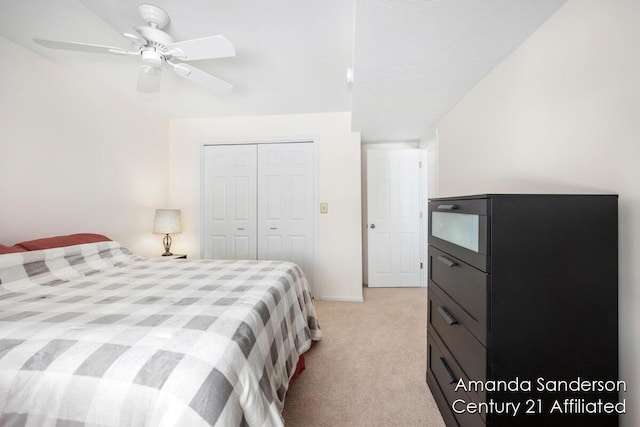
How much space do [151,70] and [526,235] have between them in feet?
7.42

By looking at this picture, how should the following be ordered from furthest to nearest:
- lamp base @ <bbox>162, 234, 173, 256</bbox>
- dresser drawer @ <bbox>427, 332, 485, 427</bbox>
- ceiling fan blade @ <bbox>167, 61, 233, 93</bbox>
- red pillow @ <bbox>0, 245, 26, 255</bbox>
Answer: lamp base @ <bbox>162, 234, 173, 256</bbox> → ceiling fan blade @ <bbox>167, 61, 233, 93</bbox> → red pillow @ <bbox>0, 245, 26, 255</bbox> → dresser drawer @ <bbox>427, 332, 485, 427</bbox>

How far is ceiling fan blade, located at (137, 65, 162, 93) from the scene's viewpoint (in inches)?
65.0

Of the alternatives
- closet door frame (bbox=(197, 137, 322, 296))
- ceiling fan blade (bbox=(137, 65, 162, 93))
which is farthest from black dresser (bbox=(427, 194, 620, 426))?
closet door frame (bbox=(197, 137, 322, 296))

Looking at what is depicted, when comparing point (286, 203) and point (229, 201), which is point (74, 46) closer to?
point (229, 201)

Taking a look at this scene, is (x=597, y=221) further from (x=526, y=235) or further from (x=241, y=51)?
(x=241, y=51)

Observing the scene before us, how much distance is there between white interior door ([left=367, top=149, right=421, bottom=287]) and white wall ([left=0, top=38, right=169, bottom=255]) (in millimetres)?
2860

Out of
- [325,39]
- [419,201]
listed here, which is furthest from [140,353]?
[419,201]

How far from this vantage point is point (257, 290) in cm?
138

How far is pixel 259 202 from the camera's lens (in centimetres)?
326

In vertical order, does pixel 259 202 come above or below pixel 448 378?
above

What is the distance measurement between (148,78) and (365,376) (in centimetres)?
254

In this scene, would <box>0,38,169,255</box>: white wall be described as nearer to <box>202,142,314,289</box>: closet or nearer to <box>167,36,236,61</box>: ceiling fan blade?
<box>202,142,314,289</box>: closet

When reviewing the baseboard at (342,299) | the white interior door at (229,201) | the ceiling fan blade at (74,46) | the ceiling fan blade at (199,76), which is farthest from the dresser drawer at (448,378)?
the ceiling fan blade at (74,46)

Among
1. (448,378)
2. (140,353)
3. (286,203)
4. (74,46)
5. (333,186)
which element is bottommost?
(448,378)
